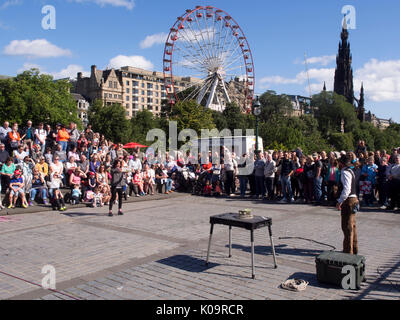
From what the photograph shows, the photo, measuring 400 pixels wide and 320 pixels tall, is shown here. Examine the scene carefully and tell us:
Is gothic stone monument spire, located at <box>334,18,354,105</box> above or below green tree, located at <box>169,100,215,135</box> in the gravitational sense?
above

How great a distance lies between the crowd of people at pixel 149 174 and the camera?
13594 millimetres

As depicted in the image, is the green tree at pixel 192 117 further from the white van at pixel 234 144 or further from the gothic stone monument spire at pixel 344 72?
the gothic stone monument spire at pixel 344 72

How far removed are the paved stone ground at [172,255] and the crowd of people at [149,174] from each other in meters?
1.42

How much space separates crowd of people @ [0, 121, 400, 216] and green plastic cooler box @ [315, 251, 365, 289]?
24.0 feet

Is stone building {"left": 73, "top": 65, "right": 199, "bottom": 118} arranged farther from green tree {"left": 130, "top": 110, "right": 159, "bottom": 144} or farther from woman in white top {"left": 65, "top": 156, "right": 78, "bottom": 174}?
woman in white top {"left": 65, "top": 156, "right": 78, "bottom": 174}

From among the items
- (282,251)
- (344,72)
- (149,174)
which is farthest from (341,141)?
(282,251)

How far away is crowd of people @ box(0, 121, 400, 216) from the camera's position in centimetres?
1359

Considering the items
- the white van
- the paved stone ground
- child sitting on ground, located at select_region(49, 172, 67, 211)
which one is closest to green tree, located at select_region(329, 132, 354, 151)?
the white van

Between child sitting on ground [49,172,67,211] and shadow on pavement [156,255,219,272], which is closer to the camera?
shadow on pavement [156,255,219,272]

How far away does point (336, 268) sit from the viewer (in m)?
5.80

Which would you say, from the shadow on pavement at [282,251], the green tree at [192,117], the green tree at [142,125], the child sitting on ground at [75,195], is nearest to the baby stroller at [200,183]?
the child sitting on ground at [75,195]

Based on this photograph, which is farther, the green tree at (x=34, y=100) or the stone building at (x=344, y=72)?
the stone building at (x=344, y=72)
